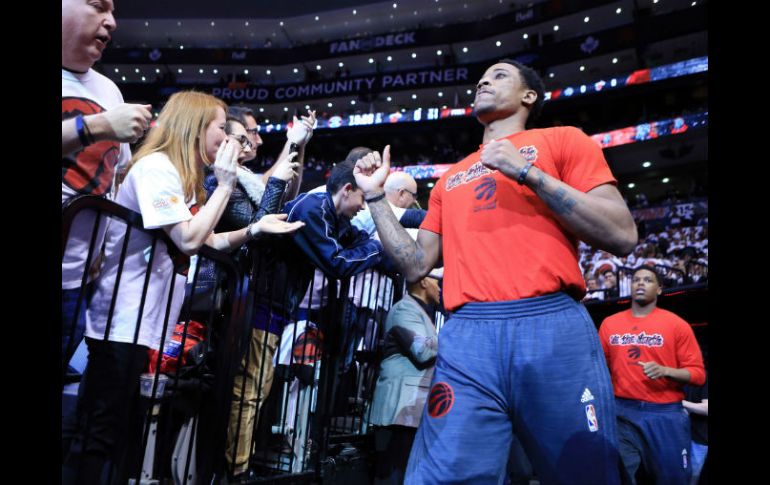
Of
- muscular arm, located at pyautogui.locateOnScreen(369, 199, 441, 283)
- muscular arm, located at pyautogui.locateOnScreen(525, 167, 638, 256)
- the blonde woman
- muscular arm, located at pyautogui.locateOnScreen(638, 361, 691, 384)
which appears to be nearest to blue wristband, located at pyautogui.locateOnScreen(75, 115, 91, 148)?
the blonde woman

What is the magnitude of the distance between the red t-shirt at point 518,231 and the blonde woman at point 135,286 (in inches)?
42.5

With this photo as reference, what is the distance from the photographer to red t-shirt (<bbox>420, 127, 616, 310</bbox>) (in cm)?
219

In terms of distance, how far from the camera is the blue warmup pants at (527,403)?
1960 mm

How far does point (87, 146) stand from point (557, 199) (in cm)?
165

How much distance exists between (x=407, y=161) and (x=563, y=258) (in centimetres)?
2947

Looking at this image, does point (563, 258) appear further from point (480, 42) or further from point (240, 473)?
point (480, 42)

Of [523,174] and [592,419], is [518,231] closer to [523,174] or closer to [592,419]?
[523,174]

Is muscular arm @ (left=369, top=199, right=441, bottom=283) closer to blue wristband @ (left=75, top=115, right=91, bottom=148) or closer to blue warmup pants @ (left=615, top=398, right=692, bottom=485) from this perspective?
blue wristband @ (left=75, top=115, right=91, bottom=148)

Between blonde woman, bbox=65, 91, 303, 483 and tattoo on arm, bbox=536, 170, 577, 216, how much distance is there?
4.48 ft

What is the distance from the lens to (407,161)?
103 ft


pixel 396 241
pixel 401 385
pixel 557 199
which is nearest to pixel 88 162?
pixel 396 241

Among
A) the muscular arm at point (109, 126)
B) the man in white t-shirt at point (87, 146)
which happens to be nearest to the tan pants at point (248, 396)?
the man in white t-shirt at point (87, 146)

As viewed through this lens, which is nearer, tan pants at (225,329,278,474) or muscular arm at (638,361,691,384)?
tan pants at (225,329,278,474)
